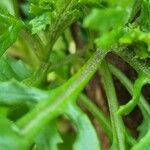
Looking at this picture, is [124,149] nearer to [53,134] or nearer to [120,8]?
[53,134]

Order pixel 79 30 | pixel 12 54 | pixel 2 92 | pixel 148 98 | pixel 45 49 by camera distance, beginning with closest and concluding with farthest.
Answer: pixel 2 92, pixel 45 49, pixel 148 98, pixel 79 30, pixel 12 54

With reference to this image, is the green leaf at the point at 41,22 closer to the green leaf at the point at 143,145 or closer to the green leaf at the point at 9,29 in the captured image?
the green leaf at the point at 9,29

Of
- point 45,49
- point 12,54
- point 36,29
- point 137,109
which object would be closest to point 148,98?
point 137,109

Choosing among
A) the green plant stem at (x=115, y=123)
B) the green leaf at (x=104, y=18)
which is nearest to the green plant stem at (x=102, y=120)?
the green plant stem at (x=115, y=123)

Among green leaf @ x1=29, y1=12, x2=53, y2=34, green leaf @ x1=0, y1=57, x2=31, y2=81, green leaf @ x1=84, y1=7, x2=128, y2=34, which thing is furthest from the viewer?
green leaf @ x1=0, y1=57, x2=31, y2=81

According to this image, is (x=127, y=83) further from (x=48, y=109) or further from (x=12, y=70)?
(x=48, y=109)

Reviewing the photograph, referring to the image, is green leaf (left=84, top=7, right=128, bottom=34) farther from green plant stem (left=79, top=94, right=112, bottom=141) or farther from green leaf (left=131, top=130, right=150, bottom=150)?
green plant stem (left=79, top=94, right=112, bottom=141)

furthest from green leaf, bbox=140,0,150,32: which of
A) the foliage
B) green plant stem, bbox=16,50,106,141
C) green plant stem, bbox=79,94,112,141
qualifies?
green plant stem, bbox=79,94,112,141
